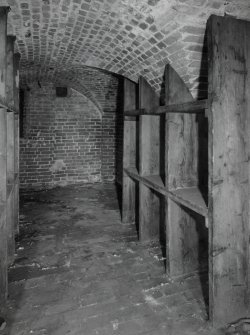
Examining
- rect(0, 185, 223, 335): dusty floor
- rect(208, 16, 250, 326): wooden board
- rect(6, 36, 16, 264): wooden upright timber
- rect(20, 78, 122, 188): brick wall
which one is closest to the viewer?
rect(208, 16, 250, 326): wooden board

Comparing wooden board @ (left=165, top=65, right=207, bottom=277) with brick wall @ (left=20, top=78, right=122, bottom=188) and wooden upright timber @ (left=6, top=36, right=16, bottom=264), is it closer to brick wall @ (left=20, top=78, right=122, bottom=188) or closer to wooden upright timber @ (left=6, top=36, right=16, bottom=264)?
wooden upright timber @ (left=6, top=36, right=16, bottom=264)

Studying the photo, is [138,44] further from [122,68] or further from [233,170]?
[233,170]

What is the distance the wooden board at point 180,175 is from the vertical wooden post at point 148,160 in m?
0.95

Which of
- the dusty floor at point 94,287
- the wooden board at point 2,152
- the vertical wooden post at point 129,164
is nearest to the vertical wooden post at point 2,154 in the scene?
the wooden board at point 2,152

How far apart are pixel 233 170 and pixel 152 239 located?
239 cm

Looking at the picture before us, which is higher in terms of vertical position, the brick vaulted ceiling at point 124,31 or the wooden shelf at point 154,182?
the brick vaulted ceiling at point 124,31

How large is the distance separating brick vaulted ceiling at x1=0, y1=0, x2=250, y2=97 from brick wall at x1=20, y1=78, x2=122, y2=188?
3.51 metres

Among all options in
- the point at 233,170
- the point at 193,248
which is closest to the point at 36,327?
the point at 193,248

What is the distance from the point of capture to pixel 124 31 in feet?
11.1

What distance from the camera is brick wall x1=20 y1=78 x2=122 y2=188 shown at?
27.0ft

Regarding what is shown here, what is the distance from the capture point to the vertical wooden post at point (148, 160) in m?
4.29

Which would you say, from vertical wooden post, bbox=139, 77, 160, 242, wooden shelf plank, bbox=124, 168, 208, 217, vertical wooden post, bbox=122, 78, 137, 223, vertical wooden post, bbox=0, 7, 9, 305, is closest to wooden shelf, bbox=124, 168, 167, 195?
wooden shelf plank, bbox=124, 168, 208, 217

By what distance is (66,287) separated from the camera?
317cm

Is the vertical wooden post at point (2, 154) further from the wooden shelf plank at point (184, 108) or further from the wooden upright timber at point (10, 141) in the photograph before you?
the wooden shelf plank at point (184, 108)
